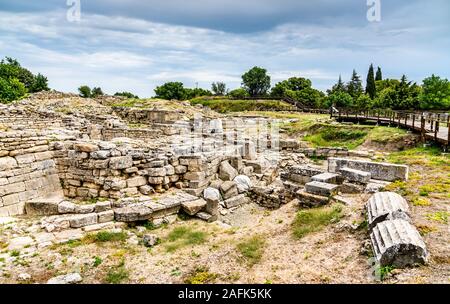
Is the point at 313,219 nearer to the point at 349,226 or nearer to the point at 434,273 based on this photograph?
the point at 349,226

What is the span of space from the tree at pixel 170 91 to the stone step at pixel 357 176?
172ft

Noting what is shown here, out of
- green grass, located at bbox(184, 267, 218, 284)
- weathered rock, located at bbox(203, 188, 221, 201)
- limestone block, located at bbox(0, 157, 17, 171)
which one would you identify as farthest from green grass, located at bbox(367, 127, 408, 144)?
limestone block, located at bbox(0, 157, 17, 171)

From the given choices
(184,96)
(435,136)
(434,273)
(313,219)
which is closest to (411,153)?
(435,136)

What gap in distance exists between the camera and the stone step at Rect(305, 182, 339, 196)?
312 inches

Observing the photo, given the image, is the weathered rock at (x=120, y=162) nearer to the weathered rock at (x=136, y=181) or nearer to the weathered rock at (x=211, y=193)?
the weathered rock at (x=136, y=181)

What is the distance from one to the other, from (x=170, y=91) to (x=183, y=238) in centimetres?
5505

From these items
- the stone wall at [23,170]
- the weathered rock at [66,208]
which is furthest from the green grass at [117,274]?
the stone wall at [23,170]

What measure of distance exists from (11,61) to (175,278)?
69.3 meters

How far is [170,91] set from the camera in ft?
195

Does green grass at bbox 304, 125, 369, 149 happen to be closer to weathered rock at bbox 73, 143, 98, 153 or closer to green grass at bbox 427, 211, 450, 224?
green grass at bbox 427, 211, 450, 224

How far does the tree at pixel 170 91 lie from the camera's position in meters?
58.7

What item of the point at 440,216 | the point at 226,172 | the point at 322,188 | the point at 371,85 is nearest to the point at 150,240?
the point at 322,188

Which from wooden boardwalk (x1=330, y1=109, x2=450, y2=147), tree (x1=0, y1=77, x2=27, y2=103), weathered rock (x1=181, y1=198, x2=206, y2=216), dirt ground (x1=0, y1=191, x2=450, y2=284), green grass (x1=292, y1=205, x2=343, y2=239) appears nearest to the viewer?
dirt ground (x1=0, y1=191, x2=450, y2=284)

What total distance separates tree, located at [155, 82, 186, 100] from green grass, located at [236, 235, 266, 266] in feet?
178
